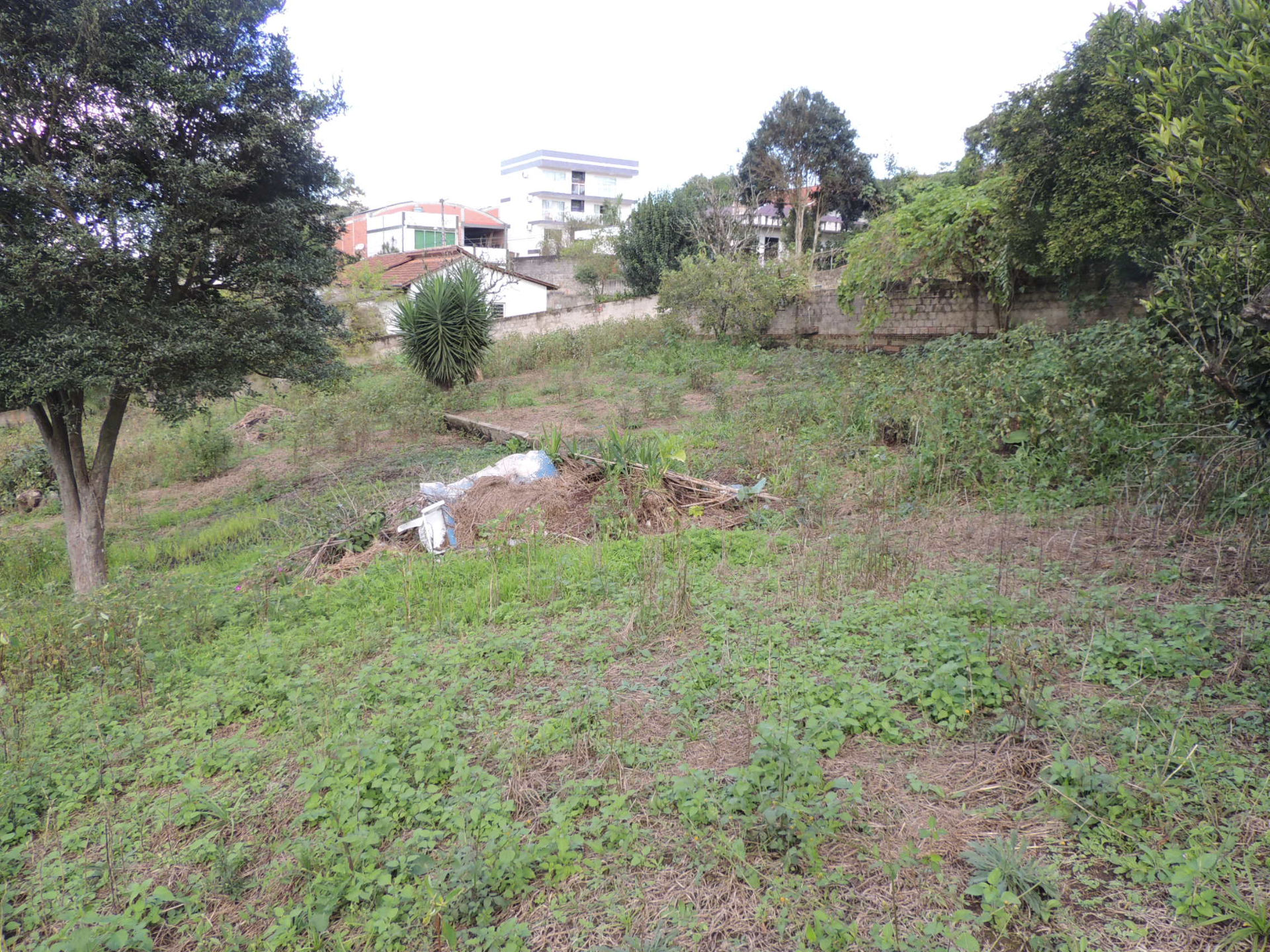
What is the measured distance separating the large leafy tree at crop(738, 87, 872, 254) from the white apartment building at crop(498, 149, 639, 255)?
24199mm

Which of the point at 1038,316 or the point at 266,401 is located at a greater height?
the point at 1038,316

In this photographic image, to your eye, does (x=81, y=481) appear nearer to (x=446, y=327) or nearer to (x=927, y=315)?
(x=446, y=327)

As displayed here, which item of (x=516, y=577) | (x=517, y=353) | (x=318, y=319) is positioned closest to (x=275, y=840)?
(x=516, y=577)

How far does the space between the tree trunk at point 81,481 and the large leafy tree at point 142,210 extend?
2 cm

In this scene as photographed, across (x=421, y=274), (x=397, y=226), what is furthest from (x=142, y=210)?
(x=397, y=226)

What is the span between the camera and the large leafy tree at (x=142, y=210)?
18.7 ft

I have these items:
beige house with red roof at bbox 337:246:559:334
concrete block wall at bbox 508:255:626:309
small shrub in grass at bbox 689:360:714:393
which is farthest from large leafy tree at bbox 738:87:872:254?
small shrub in grass at bbox 689:360:714:393

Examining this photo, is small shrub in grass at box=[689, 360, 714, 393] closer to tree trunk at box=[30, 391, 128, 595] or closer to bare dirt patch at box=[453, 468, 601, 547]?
bare dirt patch at box=[453, 468, 601, 547]

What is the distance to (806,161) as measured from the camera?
968 inches

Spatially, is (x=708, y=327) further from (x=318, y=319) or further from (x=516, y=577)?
(x=516, y=577)

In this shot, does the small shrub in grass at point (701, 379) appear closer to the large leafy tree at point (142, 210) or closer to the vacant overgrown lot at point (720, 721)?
the vacant overgrown lot at point (720, 721)

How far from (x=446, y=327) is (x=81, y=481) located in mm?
6998

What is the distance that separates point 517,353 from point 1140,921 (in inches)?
586

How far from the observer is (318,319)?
7652 mm
